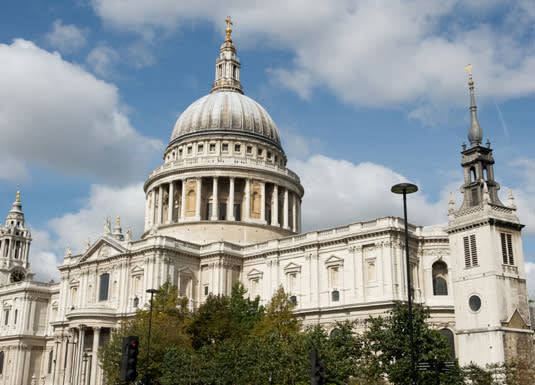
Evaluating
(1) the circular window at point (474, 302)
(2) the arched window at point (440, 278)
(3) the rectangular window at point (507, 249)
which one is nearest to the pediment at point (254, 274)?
(2) the arched window at point (440, 278)

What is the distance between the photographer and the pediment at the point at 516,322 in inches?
1909

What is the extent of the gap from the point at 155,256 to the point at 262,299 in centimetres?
1195

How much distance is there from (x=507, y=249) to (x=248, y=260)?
94.2 feet

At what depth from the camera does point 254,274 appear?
2724 inches

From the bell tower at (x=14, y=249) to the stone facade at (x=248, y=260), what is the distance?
0.24 metres

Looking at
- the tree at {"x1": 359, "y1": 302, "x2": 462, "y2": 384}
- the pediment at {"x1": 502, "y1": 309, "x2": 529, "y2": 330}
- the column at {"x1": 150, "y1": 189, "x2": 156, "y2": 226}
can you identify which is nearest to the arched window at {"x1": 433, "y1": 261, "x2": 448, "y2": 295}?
the pediment at {"x1": 502, "y1": 309, "x2": 529, "y2": 330}

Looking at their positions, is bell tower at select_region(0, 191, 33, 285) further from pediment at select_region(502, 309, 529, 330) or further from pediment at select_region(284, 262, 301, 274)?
pediment at select_region(502, 309, 529, 330)

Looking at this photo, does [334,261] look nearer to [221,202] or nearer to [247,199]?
[247,199]

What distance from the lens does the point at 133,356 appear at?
21.9 meters

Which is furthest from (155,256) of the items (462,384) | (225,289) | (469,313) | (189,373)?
(462,384)

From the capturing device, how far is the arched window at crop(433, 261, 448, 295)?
198 ft

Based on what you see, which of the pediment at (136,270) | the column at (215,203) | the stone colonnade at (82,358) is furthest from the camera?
the column at (215,203)

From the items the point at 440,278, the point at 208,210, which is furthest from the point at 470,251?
the point at 208,210

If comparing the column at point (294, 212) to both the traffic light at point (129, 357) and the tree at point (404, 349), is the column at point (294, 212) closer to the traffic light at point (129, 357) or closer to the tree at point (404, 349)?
the tree at point (404, 349)
